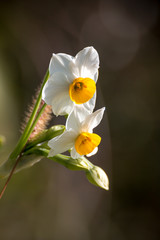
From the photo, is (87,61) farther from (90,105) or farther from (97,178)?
(97,178)

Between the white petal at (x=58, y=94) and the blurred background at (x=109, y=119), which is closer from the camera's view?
the white petal at (x=58, y=94)

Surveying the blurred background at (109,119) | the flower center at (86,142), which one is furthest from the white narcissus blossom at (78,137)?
the blurred background at (109,119)

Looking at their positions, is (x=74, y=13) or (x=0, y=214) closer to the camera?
(x=0, y=214)

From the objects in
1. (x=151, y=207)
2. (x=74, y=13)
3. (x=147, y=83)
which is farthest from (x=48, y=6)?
(x=151, y=207)

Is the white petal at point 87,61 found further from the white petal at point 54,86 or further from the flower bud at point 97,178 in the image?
the flower bud at point 97,178

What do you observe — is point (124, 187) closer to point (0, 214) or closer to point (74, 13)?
point (0, 214)

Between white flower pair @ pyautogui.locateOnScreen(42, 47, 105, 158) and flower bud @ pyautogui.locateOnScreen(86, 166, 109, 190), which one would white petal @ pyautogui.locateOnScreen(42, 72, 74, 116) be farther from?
flower bud @ pyautogui.locateOnScreen(86, 166, 109, 190)

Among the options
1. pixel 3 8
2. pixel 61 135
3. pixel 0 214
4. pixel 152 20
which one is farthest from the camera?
pixel 152 20
